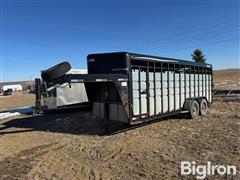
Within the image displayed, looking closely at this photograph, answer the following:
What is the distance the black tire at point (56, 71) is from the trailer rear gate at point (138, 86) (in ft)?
2.99

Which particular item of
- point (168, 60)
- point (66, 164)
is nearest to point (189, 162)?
point (66, 164)

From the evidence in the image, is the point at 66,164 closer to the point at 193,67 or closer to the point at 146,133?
the point at 146,133

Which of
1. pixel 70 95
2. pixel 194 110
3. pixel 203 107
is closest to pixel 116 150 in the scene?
pixel 194 110

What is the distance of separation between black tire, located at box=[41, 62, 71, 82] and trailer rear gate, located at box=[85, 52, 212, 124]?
911mm

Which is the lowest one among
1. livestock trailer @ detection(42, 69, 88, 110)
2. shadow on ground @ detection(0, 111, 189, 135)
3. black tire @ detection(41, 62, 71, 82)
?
shadow on ground @ detection(0, 111, 189, 135)

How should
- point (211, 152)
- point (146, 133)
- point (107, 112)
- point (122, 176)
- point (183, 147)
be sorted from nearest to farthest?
point (122, 176) < point (211, 152) < point (183, 147) < point (146, 133) < point (107, 112)

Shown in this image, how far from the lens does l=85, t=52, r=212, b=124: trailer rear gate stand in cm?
727

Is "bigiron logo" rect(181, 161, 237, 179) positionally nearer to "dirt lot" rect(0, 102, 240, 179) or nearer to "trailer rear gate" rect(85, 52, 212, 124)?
"dirt lot" rect(0, 102, 240, 179)

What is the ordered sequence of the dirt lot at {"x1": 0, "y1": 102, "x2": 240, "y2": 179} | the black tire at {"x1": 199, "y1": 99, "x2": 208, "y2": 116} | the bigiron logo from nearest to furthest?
the bigiron logo, the dirt lot at {"x1": 0, "y1": 102, "x2": 240, "y2": 179}, the black tire at {"x1": 199, "y1": 99, "x2": 208, "y2": 116}

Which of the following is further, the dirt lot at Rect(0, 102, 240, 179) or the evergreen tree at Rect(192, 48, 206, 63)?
the evergreen tree at Rect(192, 48, 206, 63)

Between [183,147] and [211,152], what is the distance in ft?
2.37

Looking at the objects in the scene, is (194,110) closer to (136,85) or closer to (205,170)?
(136,85)

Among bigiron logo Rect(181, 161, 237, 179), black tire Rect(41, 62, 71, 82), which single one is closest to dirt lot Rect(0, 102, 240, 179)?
bigiron logo Rect(181, 161, 237, 179)

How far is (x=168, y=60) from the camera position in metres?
8.81
